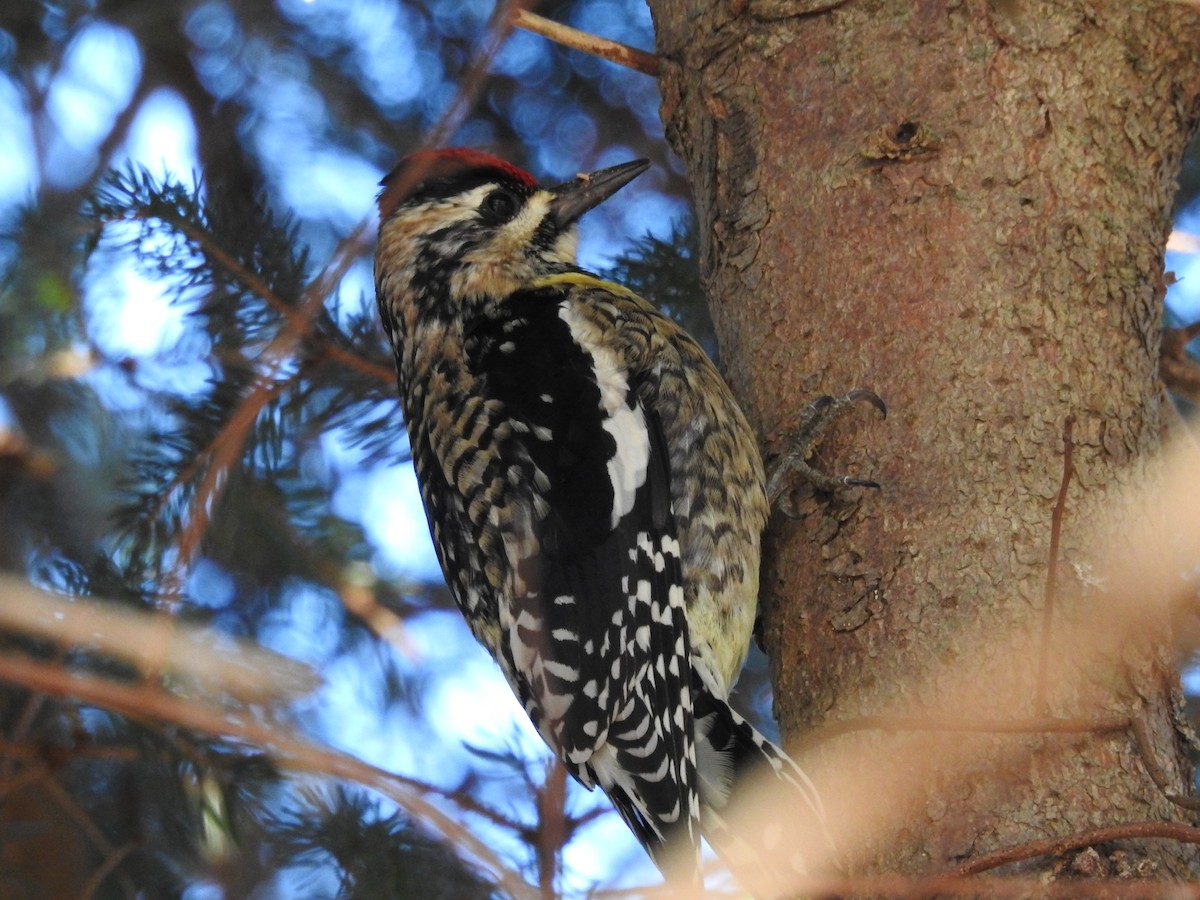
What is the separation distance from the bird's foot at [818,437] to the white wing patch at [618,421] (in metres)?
0.26

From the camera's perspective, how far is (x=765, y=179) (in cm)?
215

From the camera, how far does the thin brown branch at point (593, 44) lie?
7.18 ft

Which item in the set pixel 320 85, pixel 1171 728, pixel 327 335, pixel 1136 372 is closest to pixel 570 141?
pixel 320 85

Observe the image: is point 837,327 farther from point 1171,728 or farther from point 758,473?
point 1171,728

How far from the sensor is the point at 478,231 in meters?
2.69

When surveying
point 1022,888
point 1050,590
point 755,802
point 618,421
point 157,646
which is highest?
point 618,421

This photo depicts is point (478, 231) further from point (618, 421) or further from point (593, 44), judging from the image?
point (618, 421)

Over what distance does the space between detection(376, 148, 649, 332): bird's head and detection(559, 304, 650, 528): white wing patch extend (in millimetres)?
309

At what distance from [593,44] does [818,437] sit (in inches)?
33.8

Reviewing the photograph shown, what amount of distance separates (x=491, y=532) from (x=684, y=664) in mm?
416

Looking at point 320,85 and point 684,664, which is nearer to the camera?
point 684,664

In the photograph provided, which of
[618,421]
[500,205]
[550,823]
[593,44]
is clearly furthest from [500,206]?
[550,823]

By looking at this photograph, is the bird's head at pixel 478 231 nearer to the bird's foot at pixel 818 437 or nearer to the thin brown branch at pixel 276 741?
the bird's foot at pixel 818 437

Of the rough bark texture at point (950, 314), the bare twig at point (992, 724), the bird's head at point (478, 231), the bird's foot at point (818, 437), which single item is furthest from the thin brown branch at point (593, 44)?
the bare twig at point (992, 724)
